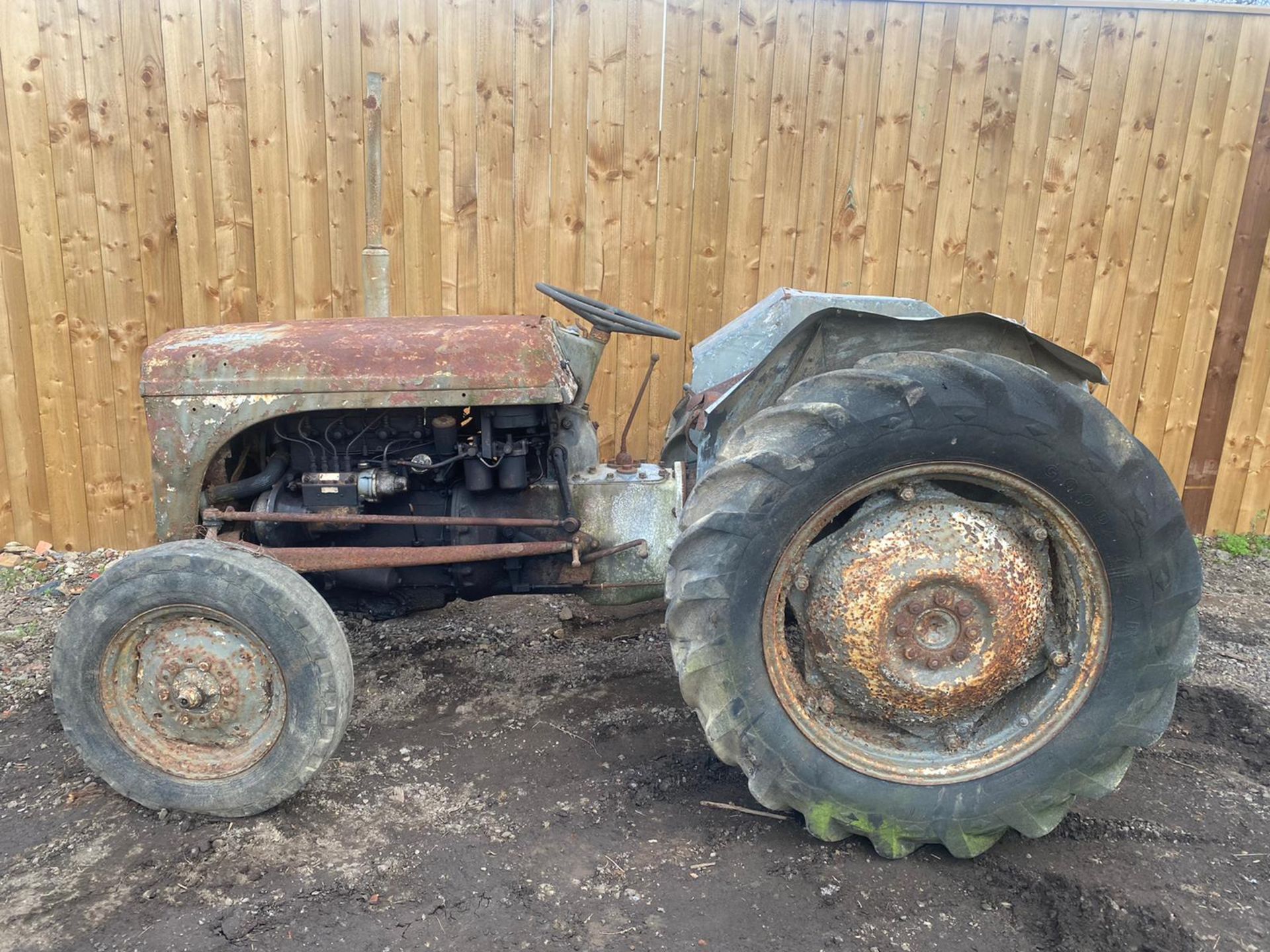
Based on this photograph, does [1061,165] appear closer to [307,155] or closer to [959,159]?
[959,159]

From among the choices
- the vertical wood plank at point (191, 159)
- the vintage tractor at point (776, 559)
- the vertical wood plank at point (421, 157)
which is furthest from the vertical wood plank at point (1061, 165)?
the vertical wood plank at point (191, 159)

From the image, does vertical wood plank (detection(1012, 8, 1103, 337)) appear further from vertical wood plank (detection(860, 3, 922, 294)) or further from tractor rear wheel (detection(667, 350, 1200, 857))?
tractor rear wheel (detection(667, 350, 1200, 857))

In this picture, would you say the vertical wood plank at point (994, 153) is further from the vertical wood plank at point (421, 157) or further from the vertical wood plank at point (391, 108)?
the vertical wood plank at point (421, 157)

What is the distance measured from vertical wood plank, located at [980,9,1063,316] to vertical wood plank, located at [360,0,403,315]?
110 inches

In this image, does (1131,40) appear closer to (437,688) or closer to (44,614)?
(437,688)

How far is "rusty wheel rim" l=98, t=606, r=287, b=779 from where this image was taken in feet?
7.32

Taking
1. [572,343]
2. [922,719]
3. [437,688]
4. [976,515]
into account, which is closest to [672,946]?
[922,719]

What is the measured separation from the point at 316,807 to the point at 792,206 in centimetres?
348

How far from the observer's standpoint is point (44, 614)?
146 inches

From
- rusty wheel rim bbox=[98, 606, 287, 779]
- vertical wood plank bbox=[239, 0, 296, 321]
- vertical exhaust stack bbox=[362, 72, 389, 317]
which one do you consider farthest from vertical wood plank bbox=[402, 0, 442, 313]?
rusty wheel rim bbox=[98, 606, 287, 779]

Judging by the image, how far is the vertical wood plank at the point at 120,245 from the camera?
A: 12.7 ft

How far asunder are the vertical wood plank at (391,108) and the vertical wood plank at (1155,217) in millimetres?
3552

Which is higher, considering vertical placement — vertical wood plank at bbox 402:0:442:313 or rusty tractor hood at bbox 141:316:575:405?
vertical wood plank at bbox 402:0:442:313

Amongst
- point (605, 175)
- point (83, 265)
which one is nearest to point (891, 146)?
point (605, 175)
